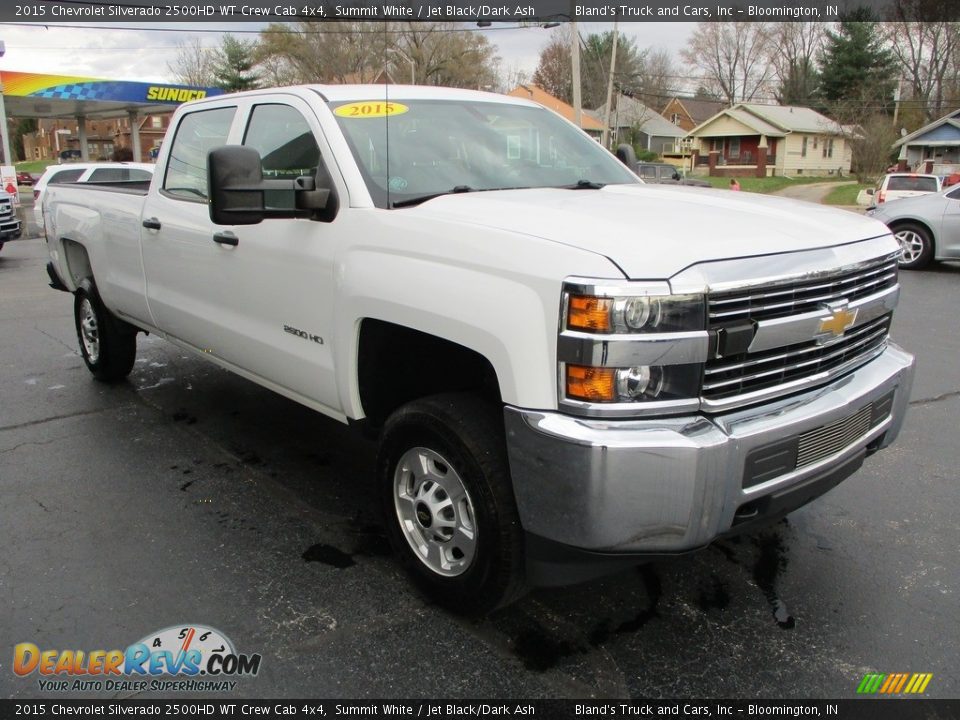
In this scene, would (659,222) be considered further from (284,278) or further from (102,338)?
(102,338)

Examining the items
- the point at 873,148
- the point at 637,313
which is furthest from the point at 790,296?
the point at 873,148

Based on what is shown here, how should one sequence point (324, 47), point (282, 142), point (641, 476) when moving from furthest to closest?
point (324, 47) < point (282, 142) < point (641, 476)

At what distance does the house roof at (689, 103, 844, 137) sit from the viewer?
6022 centimetres

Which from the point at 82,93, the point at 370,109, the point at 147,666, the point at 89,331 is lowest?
the point at 147,666

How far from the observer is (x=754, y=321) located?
252 cm

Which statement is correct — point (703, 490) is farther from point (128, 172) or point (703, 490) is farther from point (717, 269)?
point (128, 172)

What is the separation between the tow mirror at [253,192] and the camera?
3.20 m

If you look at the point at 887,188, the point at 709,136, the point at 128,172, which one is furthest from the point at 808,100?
the point at 128,172

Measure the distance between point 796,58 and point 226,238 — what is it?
272ft

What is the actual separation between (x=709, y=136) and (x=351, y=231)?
68.1 metres

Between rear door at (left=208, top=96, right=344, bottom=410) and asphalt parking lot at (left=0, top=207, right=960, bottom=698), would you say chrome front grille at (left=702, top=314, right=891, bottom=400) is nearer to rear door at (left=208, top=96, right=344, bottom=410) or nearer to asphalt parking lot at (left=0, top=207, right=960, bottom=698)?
asphalt parking lot at (left=0, top=207, right=960, bottom=698)

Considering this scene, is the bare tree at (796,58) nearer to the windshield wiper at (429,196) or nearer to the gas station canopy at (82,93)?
the gas station canopy at (82,93)

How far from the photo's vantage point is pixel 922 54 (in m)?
61.9

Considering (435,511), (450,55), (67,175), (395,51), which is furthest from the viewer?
(450,55)
